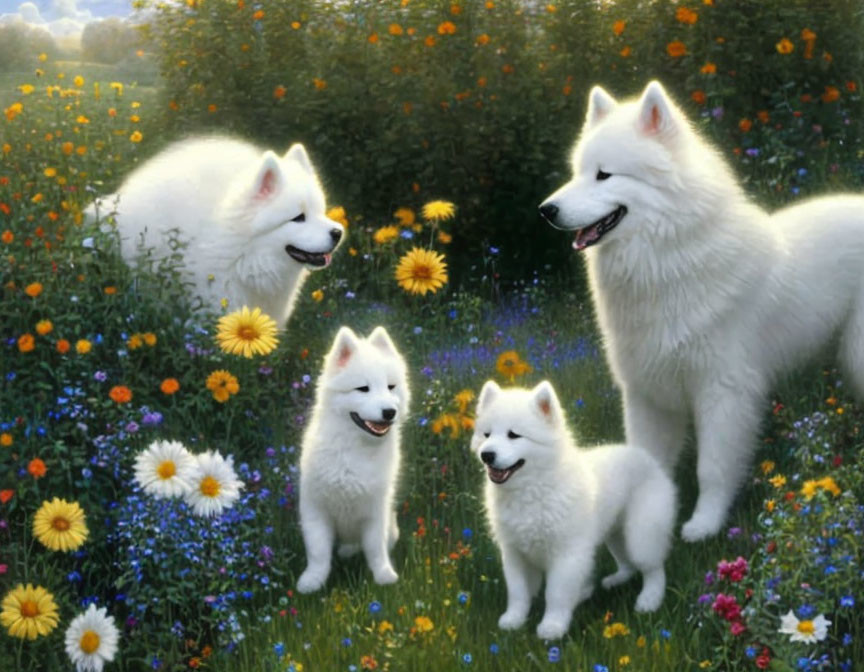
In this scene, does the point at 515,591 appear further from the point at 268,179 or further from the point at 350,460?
the point at 268,179

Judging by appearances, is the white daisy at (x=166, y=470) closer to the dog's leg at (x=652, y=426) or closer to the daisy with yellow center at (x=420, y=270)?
the daisy with yellow center at (x=420, y=270)

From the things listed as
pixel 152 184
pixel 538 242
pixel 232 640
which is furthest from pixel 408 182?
pixel 232 640

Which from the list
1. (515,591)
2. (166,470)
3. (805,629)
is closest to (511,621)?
(515,591)

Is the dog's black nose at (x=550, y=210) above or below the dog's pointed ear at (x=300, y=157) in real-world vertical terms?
above

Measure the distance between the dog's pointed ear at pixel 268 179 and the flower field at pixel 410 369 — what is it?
452mm

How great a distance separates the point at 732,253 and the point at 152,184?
9.26 ft

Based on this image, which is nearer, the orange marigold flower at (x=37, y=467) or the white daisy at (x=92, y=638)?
the white daisy at (x=92, y=638)

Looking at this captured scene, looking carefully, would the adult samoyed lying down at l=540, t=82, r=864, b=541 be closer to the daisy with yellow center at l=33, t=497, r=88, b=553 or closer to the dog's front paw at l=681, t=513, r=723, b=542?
the dog's front paw at l=681, t=513, r=723, b=542

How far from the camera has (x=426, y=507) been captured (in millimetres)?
4938

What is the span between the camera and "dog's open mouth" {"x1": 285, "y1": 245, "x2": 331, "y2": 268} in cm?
556

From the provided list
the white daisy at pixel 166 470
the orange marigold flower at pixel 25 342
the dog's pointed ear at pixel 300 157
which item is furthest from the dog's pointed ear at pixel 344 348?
the dog's pointed ear at pixel 300 157

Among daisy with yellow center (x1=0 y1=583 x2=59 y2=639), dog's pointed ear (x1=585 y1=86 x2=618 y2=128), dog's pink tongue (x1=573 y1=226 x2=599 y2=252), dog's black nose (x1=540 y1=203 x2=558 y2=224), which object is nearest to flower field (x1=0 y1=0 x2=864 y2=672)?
daisy with yellow center (x1=0 y1=583 x2=59 y2=639)

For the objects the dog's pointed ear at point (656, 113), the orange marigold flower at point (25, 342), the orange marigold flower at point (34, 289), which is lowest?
the orange marigold flower at point (25, 342)

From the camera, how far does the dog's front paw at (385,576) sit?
4.38 m
